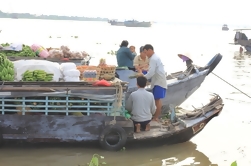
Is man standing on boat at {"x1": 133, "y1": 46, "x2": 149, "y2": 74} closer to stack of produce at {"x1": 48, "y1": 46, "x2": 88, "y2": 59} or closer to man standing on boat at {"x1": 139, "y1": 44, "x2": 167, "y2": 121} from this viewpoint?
man standing on boat at {"x1": 139, "y1": 44, "x2": 167, "y2": 121}

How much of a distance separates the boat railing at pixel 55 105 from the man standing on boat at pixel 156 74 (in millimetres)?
1056

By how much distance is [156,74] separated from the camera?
6.43m

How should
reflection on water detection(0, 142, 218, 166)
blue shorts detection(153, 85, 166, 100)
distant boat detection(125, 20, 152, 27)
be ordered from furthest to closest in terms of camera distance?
distant boat detection(125, 20, 152, 27), blue shorts detection(153, 85, 166, 100), reflection on water detection(0, 142, 218, 166)

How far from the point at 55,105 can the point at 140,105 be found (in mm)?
1336

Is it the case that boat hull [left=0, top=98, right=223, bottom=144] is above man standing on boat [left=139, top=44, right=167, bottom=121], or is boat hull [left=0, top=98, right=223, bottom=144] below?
below

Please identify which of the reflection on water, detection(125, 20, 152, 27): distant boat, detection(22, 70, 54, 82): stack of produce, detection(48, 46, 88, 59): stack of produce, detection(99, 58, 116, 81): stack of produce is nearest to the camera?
the reflection on water

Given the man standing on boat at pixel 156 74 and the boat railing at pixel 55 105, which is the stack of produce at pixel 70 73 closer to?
the boat railing at pixel 55 105

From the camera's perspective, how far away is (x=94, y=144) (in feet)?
19.2

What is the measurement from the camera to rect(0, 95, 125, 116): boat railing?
532 centimetres

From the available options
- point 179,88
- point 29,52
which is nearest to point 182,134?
point 179,88

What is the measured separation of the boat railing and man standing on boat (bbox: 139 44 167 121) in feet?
3.47

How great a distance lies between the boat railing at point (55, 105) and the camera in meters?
5.32

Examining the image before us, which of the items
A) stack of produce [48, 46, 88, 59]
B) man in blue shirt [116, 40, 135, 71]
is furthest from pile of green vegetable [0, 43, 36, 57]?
man in blue shirt [116, 40, 135, 71]

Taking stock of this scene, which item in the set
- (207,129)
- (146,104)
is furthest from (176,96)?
(146,104)
